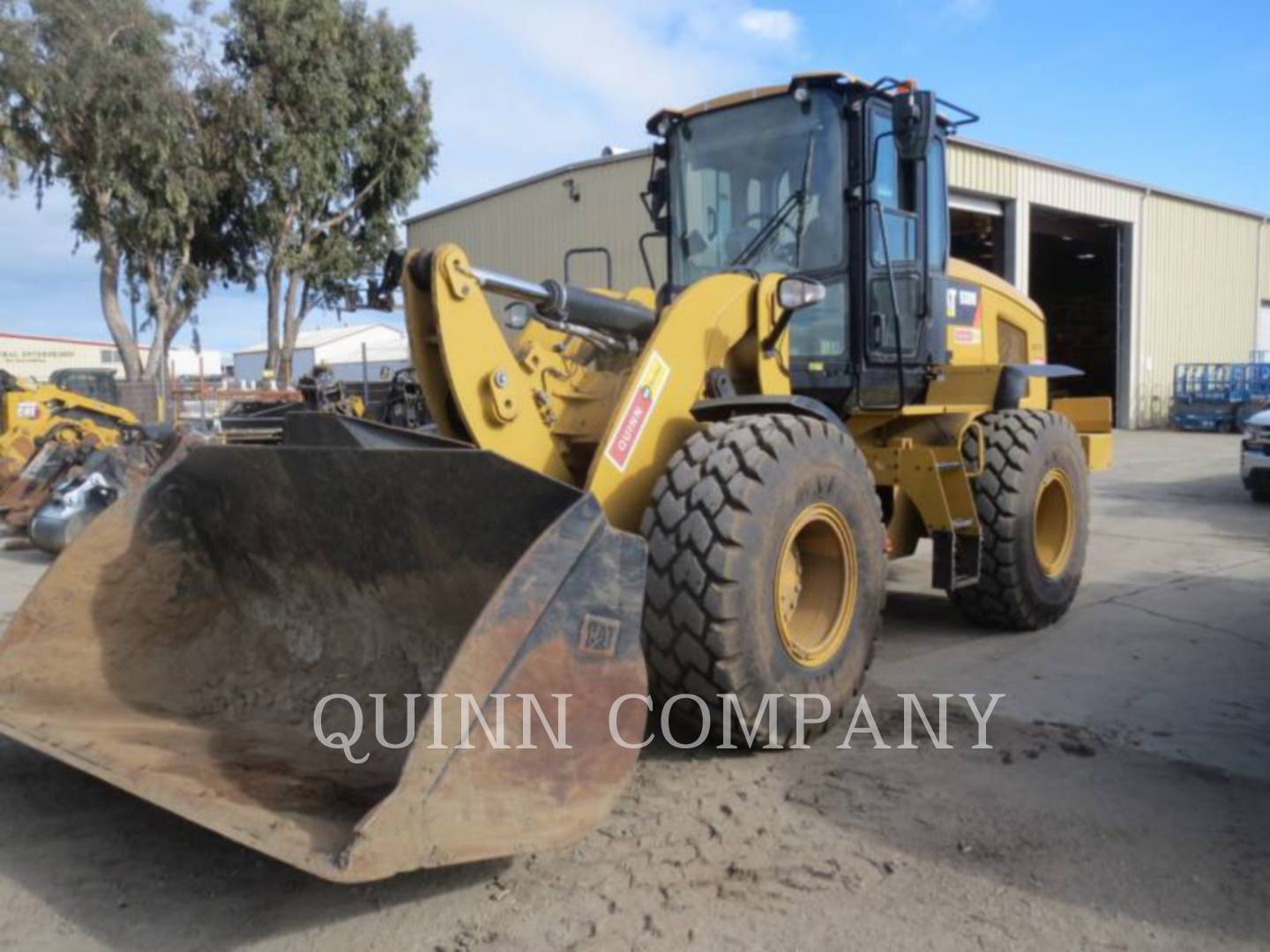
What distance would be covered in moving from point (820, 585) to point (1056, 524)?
2.74 metres

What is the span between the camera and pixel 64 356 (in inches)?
2322

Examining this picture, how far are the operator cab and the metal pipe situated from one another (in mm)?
1487

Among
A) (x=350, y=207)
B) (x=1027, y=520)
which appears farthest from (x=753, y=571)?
(x=350, y=207)

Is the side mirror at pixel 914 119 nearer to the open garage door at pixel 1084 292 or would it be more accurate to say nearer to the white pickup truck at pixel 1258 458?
the white pickup truck at pixel 1258 458

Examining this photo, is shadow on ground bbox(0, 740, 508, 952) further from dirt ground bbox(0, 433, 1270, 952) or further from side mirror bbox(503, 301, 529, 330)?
side mirror bbox(503, 301, 529, 330)

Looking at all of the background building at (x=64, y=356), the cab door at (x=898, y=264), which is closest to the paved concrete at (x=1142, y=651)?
the cab door at (x=898, y=264)

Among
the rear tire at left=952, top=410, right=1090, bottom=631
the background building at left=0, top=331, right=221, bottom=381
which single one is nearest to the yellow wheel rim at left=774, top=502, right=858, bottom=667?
the rear tire at left=952, top=410, right=1090, bottom=631

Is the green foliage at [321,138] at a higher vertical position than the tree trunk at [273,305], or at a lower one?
higher

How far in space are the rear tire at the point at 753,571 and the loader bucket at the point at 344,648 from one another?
0.55m

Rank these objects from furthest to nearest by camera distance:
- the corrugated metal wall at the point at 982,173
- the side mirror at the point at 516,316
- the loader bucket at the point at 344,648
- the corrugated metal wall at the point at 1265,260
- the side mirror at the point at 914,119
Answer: the corrugated metal wall at the point at 1265,260, the corrugated metal wall at the point at 982,173, the side mirror at the point at 914,119, the side mirror at the point at 516,316, the loader bucket at the point at 344,648

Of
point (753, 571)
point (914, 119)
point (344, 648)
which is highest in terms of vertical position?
point (914, 119)

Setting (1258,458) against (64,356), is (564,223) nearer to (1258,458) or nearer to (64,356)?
(1258,458)

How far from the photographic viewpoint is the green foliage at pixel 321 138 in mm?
22984

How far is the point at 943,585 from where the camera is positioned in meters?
5.30
